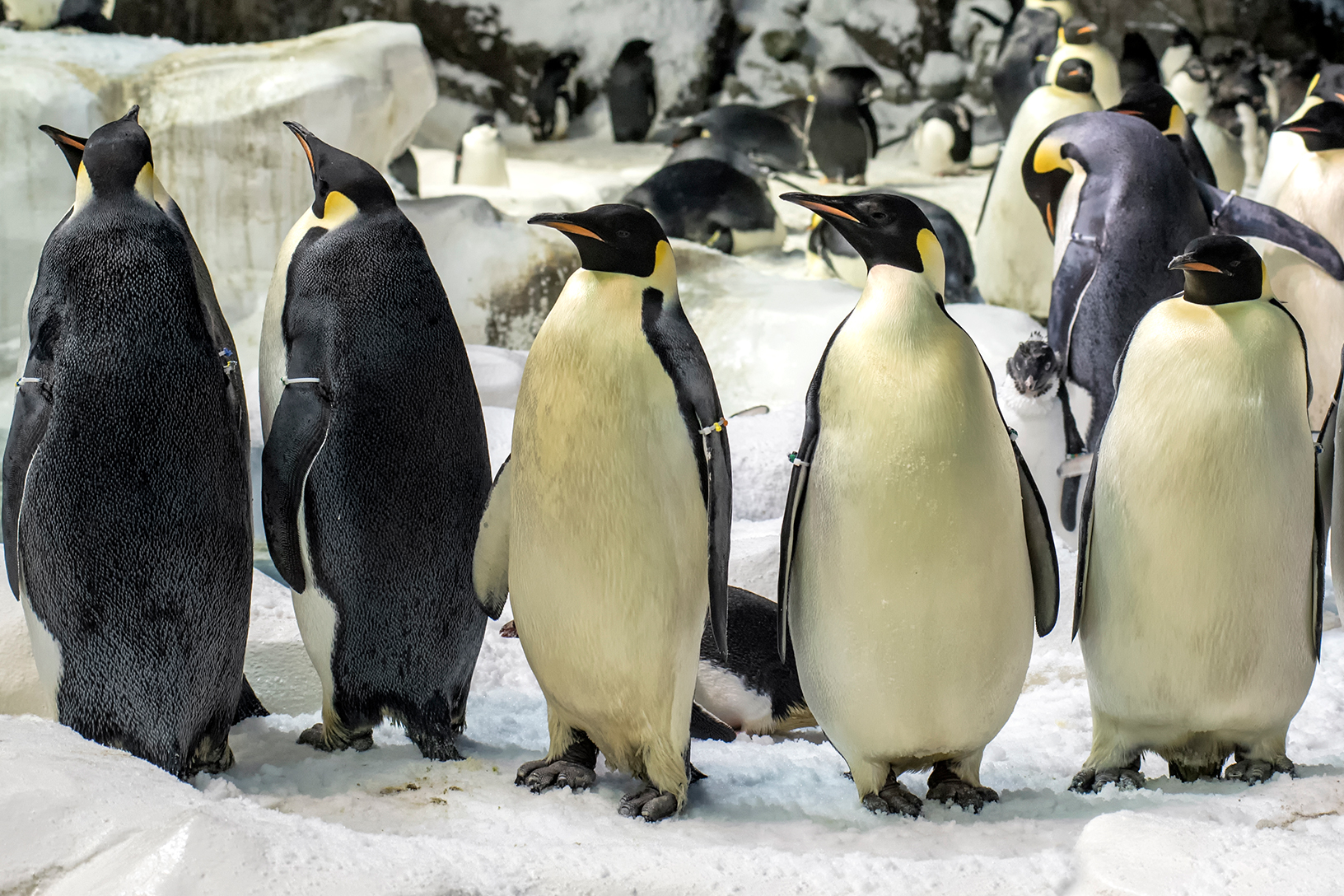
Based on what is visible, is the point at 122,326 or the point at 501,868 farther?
the point at 122,326

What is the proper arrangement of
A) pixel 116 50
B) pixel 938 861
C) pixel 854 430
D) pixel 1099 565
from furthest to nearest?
pixel 116 50, pixel 1099 565, pixel 854 430, pixel 938 861

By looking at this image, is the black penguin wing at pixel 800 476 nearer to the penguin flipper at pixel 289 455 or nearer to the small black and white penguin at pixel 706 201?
the penguin flipper at pixel 289 455

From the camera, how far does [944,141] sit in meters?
10.5

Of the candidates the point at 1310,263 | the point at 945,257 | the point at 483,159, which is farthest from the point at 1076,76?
the point at 483,159

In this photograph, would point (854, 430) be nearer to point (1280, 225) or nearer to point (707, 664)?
point (707, 664)

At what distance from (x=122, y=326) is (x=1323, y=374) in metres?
3.35

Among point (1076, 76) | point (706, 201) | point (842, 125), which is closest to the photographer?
point (1076, 76)

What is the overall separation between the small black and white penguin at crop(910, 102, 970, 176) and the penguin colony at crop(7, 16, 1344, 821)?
846cm

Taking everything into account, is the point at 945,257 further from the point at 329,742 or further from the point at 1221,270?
the point at 329,742

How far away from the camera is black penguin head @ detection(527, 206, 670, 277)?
2.02 meters

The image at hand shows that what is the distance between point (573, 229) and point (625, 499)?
42 cm

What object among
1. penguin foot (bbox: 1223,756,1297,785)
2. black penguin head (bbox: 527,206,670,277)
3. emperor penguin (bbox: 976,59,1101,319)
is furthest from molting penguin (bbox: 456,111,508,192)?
penguin foot (bbox: 1223,756,1297,785)

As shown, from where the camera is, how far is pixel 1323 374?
3908mm

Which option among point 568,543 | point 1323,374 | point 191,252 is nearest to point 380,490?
point 568,543
